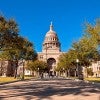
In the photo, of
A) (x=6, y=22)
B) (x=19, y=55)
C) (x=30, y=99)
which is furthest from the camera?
(x=19, y=55)

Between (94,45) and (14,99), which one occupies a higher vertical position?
(94,45)

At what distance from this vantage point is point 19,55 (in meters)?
88.9

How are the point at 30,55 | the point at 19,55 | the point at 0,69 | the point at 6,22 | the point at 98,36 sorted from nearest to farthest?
the point at 98,36 → the point at 6,22 → the point at 19,55 → the point at 30,55 → the point at 0,69

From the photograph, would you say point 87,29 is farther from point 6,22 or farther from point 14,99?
point 14,99

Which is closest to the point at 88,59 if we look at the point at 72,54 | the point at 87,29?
the point at 72,54

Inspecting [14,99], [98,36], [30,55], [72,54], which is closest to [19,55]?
[30,55]

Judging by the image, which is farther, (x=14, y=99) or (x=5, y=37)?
(x=5, y=37)

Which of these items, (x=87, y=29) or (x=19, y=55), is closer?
(x=87, y=29)

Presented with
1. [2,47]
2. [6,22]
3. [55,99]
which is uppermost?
[6,22]

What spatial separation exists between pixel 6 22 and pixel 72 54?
4718 centimetres

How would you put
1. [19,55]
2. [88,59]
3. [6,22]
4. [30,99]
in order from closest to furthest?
[30,99], [6,22], [88,59], [19,55]

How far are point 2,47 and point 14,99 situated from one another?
28.6 meters

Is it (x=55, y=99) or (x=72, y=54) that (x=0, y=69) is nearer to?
(x=72, y=54)

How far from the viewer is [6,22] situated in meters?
45.8
